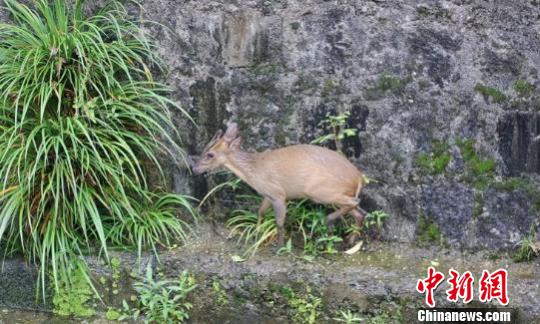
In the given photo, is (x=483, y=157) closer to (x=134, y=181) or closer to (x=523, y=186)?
(x=523, y=186)

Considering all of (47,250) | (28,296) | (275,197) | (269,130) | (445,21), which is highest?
(445,21)

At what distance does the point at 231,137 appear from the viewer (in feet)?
20.0

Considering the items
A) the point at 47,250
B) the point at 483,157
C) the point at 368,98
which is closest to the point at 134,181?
the point at 47,250

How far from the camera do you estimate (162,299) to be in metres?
6.04

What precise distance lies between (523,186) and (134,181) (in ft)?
9.81

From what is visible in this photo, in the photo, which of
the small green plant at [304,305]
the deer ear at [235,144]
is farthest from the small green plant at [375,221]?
the deer ear at [235,144]

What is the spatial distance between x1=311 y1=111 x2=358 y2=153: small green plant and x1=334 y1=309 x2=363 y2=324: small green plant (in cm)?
129

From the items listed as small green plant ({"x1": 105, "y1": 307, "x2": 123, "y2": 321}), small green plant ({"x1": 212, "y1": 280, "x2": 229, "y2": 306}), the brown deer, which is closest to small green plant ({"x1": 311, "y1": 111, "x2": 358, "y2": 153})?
the brown deer

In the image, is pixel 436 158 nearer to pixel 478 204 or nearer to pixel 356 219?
pixel 478 204

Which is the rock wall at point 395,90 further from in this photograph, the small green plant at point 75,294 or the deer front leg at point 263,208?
the small green plant at point 75,294

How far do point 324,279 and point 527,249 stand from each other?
1534 millimetres

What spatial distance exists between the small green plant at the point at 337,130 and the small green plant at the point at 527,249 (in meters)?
1.51

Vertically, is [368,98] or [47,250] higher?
[368,98]

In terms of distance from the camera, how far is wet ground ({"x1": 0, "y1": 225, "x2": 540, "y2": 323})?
587cm
